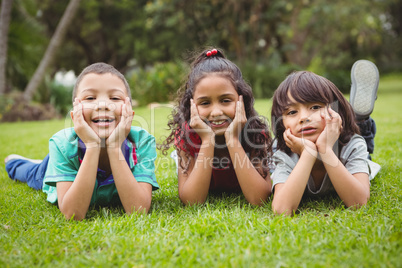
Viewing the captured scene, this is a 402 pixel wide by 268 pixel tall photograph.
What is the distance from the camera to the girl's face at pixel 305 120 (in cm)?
251

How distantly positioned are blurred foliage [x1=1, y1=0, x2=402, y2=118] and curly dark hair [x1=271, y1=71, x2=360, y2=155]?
34.3 feet

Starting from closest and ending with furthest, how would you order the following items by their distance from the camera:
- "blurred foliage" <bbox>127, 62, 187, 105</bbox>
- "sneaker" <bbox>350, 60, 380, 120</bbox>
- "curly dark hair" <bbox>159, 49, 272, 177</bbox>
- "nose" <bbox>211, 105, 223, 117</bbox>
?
"nose" <bbox>211, 105, 223, 117</bbox>
"curly dark hair" <bbox>159, 49, 272, 177</bbox>
"sneaker" <bbox>350, 60, 380, 120</bbox>
"blurred foliage" <bbox>127, 62, 187, 105</bbox>

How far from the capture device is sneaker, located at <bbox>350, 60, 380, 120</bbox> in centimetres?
335

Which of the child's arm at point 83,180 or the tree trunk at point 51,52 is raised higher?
the tree trunk at point 51,52

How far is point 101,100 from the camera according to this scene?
258 cm

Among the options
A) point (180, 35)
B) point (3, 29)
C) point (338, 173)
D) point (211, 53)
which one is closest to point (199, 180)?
point (338, 173)

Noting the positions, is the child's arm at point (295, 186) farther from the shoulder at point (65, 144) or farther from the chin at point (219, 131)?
the shoulder at point (65, 144)

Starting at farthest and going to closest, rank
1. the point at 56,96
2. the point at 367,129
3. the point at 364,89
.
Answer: the point at 56,96, the point at 367,129, the point at 364,89

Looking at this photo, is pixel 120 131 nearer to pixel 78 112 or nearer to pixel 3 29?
pixel 78 112

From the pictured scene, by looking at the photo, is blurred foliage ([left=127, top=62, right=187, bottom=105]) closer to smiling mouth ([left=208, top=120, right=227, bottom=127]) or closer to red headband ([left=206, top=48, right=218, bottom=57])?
red headband ([left=206, top=48, right=218, bottom=57])

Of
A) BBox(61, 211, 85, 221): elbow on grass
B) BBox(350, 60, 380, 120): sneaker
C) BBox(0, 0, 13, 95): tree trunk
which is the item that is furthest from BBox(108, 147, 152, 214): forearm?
BBox(0, 0, 13, 95): tree trunk

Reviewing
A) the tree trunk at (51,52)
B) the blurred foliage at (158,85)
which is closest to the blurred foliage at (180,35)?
the blurred foliage at (158,85)

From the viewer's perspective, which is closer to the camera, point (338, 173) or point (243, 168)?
point (338, 173)

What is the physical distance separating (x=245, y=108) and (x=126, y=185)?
1227 mm
